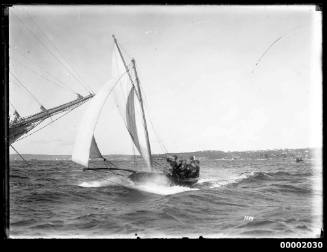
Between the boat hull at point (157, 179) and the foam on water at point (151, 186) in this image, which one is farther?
the boat hull at point (157, 179)

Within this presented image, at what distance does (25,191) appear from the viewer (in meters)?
7.99

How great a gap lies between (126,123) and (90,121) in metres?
2.38

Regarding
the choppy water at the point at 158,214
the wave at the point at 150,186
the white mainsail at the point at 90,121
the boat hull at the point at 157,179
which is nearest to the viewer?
the choppy water at the point at 158,214

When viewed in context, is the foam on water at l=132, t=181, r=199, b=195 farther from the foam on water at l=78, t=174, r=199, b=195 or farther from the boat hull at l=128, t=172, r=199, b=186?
the boat hull at l=128, t=172, r=199, b=186

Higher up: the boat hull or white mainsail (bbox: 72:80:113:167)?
white mainsail (bbox: 72:80:113:167)

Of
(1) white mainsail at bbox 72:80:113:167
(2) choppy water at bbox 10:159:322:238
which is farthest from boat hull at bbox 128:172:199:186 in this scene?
(1) white mainsail at bbox 72:80:113:167

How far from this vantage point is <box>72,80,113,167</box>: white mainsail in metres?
8.73

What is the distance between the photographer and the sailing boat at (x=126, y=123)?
28.9ft

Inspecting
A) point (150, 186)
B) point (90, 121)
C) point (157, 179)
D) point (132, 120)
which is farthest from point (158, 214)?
point (132, 120)

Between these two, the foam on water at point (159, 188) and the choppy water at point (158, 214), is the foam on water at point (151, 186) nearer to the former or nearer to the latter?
the foam on water at point (159, 188)

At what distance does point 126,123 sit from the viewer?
11.2 metres

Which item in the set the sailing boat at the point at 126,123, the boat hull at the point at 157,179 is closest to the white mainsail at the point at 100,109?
the sailing boat at the point at 126,123

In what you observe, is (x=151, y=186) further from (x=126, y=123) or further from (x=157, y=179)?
(x=126, y=123)

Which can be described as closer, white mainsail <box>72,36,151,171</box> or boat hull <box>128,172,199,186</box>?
white mainsail <box>72,36,151,171</box>
